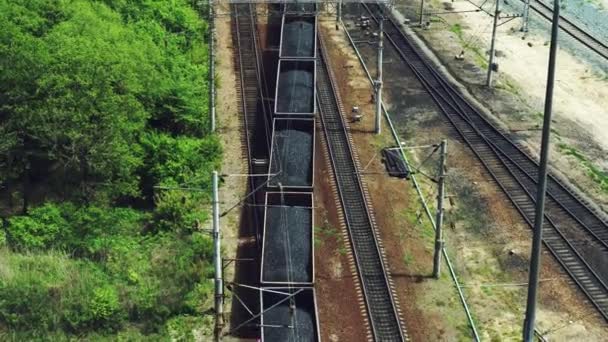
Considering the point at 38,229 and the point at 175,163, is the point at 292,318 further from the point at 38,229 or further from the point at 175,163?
the point at 175,163

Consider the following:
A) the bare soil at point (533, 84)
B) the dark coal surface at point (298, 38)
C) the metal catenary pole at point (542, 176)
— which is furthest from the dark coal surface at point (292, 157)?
the metal catenary pole at point (542, 176)

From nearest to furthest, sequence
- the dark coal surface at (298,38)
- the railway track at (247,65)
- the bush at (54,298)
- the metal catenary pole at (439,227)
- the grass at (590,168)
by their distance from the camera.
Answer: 1. the bush at (54,298)
2. the metal catenary pole at (439,227)
3. the grass at (590,168)
4. the railway track at (247,65)
5. the dark coal surface at (298,38)

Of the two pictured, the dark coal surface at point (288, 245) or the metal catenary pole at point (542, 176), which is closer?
the metal catenary pole at point (542, 176)

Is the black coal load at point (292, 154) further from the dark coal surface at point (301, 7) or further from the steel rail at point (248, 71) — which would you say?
the dark coal surface at point (301, 7)

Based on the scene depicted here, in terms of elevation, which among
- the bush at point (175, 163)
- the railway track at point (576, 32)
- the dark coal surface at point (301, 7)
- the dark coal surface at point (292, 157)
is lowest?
the bush at point (175, 163)

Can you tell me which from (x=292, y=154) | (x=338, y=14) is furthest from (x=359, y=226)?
(x=338, y=14)

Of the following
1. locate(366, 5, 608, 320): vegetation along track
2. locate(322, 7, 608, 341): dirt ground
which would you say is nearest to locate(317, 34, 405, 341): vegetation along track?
locate(322, 7, 608, 341): dirt ground

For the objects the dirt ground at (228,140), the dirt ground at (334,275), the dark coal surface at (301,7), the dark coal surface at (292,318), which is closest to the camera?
the dark coal surface at (292,318)
